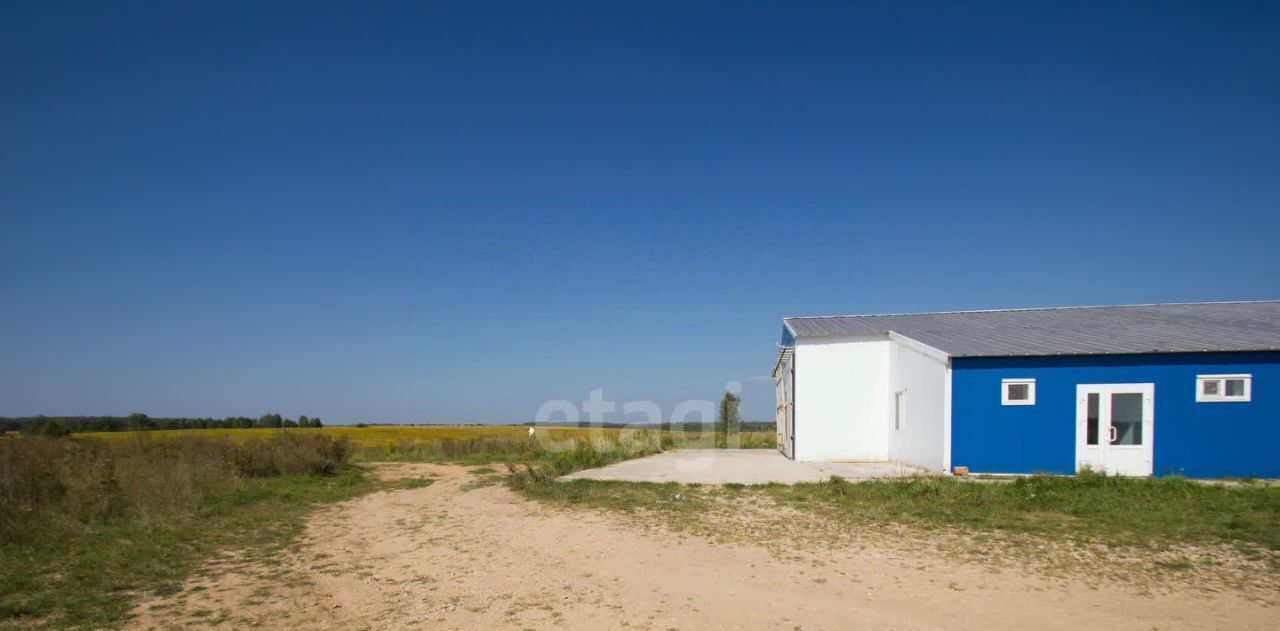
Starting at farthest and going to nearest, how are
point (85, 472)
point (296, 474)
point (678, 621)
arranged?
1. point (296, 474)
2. point (85, 472)
3. point (678, 621)

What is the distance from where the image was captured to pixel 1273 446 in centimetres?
1435

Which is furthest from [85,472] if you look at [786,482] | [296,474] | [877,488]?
[877,488]

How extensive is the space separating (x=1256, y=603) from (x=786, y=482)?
890cm

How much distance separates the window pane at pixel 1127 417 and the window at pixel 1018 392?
5.76 ft

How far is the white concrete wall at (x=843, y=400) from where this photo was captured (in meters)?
19.0

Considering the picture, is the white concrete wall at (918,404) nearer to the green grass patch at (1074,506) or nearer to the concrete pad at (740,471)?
the concrete pad at (740,471)

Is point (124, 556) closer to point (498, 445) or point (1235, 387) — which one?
point (498, 445)

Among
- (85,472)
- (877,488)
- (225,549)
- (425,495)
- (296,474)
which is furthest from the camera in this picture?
(296,474)

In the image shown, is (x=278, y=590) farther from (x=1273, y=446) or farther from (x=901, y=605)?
(x=1273, y=446)

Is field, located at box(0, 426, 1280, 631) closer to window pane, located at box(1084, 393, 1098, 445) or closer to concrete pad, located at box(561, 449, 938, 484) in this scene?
concrete pad, located at box(561, 449, 938, 484)

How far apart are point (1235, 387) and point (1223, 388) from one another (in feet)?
0.88

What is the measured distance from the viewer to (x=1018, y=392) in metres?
15.5

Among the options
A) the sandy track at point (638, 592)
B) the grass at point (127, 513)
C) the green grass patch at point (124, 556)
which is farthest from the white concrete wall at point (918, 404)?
the green grass patch at point (124, 556)

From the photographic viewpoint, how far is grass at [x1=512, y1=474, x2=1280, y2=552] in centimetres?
888
